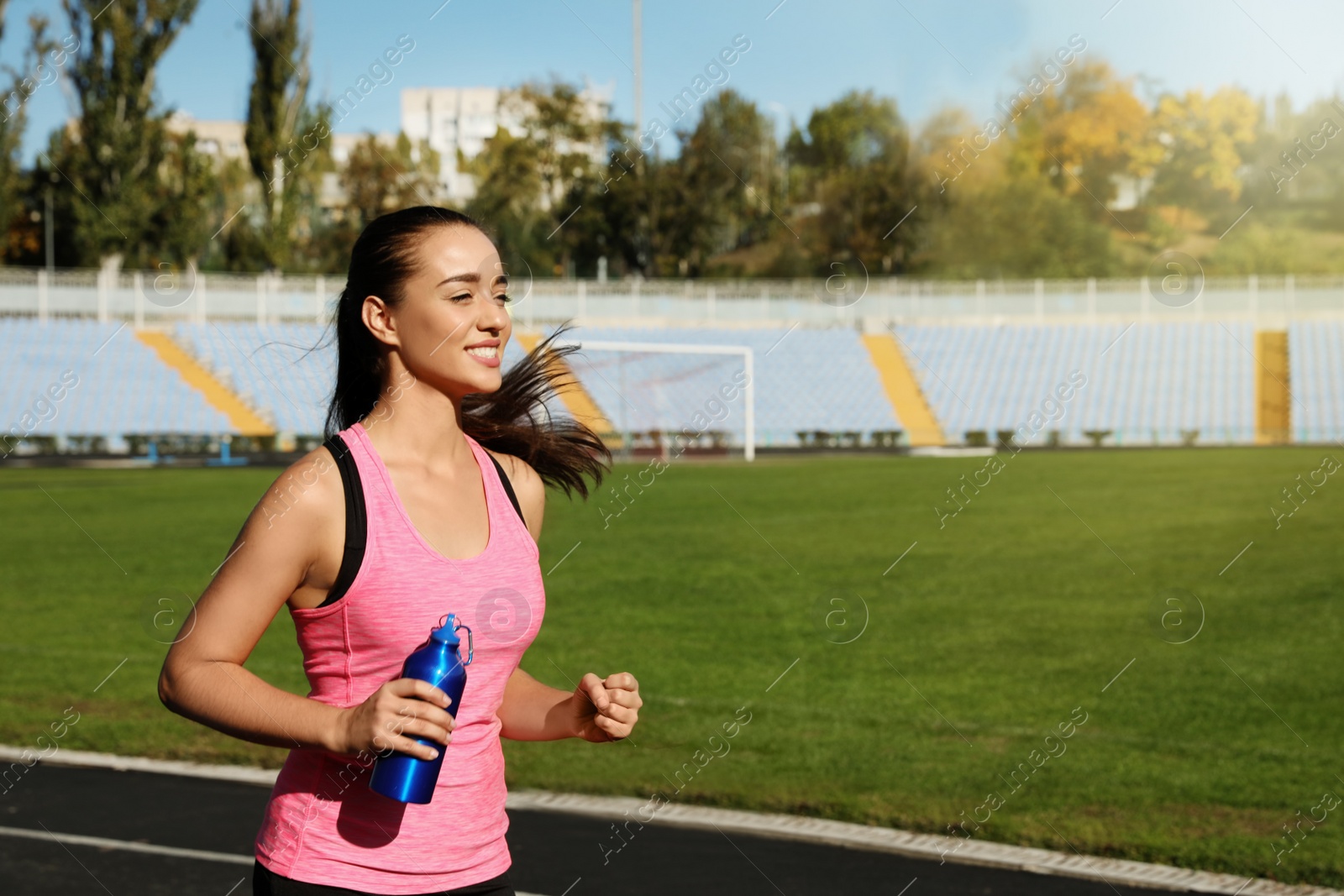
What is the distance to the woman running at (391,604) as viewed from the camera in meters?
2.60

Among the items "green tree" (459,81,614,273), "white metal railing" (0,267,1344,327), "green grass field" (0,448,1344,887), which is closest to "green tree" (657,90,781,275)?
"green tree" (459,81,614,273)

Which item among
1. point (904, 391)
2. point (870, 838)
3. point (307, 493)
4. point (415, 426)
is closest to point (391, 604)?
point (307, 493)

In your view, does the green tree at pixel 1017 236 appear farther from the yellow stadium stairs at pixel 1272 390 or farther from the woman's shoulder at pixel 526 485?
the woman's shoulder at pixel 526 485

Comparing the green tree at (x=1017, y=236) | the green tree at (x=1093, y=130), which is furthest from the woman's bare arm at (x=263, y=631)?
the green tree at (x=1093, y=130)

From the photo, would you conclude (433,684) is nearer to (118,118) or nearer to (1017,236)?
(118,118)

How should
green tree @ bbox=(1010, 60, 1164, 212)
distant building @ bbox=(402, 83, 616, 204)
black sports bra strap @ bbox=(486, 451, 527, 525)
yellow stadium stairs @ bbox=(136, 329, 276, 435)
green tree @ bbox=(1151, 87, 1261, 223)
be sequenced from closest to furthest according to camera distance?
1. black sports bra strap @ bbox=(486, 451, 527, 525)
2. yellow stadium stairs @ bbox=(136, 329, 276, 435)
3. green tree @ bbox=(1010, 60, 1164, 212)
4. green tree @ bbox=(1151, 87, 1261, 223)
5. distant building @ bbox=(402, 83, 616, 204)

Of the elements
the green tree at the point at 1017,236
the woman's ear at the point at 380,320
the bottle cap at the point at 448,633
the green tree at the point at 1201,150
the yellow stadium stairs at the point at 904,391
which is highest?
the green tree at the point at 1201,150

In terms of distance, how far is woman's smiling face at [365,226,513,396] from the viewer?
290 cm

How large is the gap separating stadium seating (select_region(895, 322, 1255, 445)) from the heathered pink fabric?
166ft

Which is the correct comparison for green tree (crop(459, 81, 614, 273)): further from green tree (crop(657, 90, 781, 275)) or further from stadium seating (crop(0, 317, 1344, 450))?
stadium seating (crop(0, 317, 1344, 450))

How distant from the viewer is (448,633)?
2.64m

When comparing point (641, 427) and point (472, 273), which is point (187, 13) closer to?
point (641, 427)

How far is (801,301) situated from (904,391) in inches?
297

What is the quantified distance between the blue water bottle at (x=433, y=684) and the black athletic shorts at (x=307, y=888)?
0.21 m
